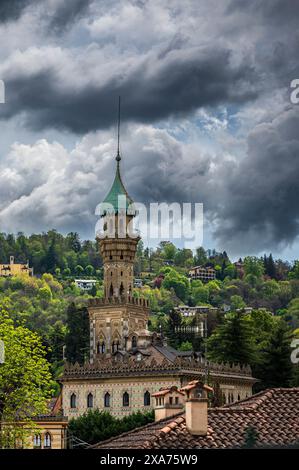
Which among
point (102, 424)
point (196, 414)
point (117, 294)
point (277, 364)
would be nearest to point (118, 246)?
point (117, 294)

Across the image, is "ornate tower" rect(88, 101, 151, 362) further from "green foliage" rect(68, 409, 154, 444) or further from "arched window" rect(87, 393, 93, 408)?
"green foliage" rect(68, 409, 154, 444)

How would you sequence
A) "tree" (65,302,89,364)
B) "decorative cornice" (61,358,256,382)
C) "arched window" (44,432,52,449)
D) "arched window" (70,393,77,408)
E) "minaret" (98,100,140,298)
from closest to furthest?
1. "arched window" (44,432,52,449)
2. "decorative cornice" (61,358,256,382)
3. "arched window" (70,393,77,408)
4. "minaret" (98,100,140,298)
5. "tree" (65,302,89,364)

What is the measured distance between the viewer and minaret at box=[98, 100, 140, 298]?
124812mm

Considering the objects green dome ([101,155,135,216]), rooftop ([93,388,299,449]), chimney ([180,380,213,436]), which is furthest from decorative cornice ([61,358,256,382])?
chimney ([180,380,213,436])

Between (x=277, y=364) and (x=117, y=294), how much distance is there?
17938 mm

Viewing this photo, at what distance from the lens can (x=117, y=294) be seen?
124 metres

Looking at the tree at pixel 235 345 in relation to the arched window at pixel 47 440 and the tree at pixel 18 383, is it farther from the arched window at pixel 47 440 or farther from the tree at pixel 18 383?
the tree at pixel 18 383

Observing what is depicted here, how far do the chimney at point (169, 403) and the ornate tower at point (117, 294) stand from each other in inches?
2433

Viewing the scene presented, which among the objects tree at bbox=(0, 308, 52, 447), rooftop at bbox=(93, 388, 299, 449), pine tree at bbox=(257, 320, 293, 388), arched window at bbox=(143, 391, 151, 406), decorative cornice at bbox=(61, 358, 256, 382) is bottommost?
rooftop at bbox=(93, 388, 299, 449)

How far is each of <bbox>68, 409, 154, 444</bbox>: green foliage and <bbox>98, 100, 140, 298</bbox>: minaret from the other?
2556 centimetres

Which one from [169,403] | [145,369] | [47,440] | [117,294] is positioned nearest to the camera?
[169,403]

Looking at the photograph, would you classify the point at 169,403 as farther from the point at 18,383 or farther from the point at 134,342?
the point at 134,342

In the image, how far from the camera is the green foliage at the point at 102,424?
95.8 metres
